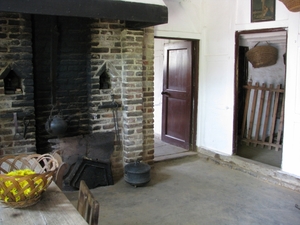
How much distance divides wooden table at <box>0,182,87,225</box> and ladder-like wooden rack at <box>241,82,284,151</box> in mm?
4494

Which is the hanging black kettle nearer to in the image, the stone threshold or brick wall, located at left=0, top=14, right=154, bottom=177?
brick wall, located at left=0, top=14, right=154, bottom=177

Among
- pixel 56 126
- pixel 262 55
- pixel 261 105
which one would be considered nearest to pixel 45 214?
pixel 56 126

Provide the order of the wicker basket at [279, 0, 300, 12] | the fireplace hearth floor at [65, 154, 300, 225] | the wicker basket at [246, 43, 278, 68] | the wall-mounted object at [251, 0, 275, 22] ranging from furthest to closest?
the wicker basket at [246, 43, 278, 68] < the wall-mounted object at [251, 0, 275, 22] < the fireplace hearth floor at [65, 154, 300, 225] < the wicker basket at [279, 0, 300, 12]

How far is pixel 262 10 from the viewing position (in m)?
4.31

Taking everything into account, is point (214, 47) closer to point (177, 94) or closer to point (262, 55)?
point (262, 55)

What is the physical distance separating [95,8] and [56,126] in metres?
1.46

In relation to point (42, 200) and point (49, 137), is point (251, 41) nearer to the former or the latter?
point (49, 137)

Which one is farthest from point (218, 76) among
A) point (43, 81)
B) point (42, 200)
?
point (42, 200)

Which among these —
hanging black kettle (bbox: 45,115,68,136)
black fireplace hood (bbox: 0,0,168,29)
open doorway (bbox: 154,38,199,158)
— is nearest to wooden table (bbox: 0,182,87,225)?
black fireplace hood (bbox: 0,0,168,29)

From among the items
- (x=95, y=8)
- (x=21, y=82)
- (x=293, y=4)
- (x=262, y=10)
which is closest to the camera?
(x=95, y=8)

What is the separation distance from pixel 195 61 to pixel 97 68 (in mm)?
1922

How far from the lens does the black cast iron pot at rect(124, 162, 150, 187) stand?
3.97 metres

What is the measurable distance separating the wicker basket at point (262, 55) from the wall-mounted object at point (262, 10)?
33.0 inches

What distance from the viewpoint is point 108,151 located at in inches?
167
